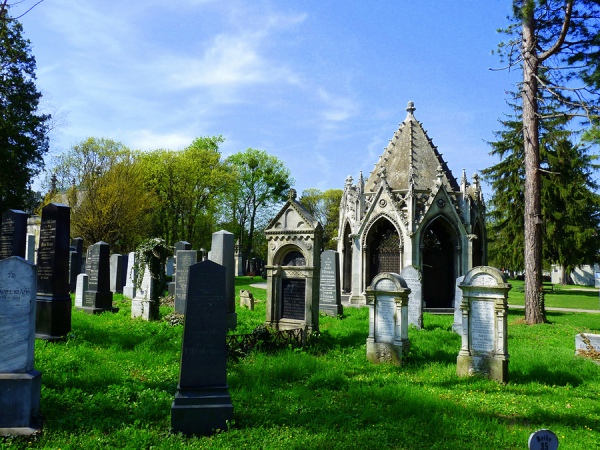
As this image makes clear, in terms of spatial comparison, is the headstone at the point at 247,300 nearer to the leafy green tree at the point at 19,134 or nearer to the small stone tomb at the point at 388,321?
the small stone tomb at the point at 388,321

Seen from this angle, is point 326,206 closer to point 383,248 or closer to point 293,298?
point 383,248

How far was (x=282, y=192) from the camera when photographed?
1912 inches

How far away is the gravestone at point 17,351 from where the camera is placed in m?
5.05

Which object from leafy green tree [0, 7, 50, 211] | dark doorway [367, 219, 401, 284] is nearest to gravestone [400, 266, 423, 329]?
dark doorway [367, 219, 401, 284]

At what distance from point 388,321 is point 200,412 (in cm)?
507

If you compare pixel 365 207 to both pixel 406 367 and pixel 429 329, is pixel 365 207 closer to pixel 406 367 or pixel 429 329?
pixel 429 329

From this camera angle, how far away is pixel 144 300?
1303cm

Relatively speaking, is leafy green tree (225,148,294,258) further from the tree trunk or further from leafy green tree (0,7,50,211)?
the tree trunk

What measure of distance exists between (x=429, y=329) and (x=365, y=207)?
26.5ft

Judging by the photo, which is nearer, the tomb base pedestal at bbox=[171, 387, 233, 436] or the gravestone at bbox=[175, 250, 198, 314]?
the tomb base pedestal at bbox=[171, 387, 233, 436]

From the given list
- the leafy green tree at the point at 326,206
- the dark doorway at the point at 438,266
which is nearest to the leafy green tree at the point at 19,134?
the dark doorway at the point at 438,266

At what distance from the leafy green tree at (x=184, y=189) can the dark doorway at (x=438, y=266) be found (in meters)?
22.6

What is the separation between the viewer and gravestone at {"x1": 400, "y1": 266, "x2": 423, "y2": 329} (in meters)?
12.9

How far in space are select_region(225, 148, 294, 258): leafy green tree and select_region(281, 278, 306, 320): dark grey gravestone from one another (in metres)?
34.8
